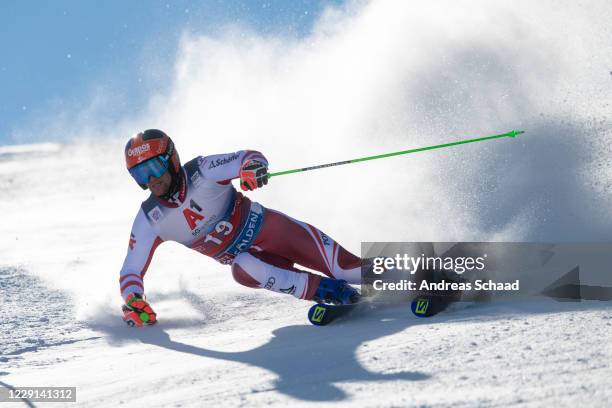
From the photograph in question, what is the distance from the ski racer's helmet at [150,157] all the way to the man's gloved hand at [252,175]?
19.1 inches

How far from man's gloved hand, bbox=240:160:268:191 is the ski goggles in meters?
0.52

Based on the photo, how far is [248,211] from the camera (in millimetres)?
5406

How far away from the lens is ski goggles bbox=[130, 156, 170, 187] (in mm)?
5070

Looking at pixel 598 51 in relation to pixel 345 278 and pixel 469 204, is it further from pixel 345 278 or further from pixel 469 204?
pixel 345 278

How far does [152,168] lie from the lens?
16.6ft

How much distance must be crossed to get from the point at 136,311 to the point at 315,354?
174cm

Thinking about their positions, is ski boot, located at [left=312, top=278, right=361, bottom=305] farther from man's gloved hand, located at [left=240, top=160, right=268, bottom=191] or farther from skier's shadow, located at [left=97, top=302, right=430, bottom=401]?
man's gloved hand, located at [left=240, top=160, right=268, bottom=191]

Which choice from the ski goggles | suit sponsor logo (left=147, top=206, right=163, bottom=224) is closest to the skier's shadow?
suit sponsor logo (left=147, top=206, right=163, bottom=224)

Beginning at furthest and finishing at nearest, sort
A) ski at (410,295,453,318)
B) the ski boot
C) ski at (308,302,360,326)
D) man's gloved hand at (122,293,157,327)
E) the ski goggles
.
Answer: man's gloved hand at (122,293,157,327) < the ski goggles < the ski boot < ski at (308,302,360,326) < ski at (410,295,453,318)

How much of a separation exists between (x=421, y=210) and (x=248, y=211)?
7.16 ft

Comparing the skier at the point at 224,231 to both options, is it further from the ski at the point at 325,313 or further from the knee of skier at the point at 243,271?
the ski at the point at 325,313

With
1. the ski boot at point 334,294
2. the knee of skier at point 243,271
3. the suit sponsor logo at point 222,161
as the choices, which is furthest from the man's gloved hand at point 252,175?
the ski boot at point 334,294

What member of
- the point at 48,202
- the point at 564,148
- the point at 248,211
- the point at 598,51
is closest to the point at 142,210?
the point at 248,211

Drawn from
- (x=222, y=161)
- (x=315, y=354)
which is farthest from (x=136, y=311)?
(x=315, y=354)
